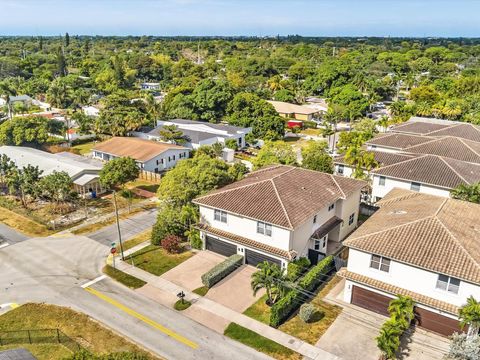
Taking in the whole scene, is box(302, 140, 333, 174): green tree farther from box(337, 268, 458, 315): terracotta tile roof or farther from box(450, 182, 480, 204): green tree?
box(337, 268, 458, 315): terracotta tile roof

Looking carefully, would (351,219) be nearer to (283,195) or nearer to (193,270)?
(283,195)

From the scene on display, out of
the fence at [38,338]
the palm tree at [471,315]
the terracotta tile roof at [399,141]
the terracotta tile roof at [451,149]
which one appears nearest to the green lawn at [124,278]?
the fence at [38,338]

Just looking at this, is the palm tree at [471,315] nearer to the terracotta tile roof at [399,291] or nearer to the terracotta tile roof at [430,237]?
the terracotta tile roof at [399,291]

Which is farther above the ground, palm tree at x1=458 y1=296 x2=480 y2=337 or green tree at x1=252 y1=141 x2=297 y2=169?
green tree at x1=252 y1=141 x2=297 y2=169

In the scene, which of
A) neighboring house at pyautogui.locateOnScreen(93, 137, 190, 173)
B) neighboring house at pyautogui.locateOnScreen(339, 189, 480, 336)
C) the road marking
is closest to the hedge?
neighboring house at pyautogui.locateOnScreen(339, 189, 480, 336)

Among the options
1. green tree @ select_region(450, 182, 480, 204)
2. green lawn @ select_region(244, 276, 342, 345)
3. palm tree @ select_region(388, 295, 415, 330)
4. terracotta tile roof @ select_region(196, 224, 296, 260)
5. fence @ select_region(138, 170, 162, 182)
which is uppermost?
green tree @ select_region(450, 182, 480, 204)

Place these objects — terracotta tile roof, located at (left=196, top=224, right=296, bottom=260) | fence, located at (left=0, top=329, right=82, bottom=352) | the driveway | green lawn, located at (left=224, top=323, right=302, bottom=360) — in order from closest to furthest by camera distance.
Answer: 1. green lawn, located at (left=224, top=323, right=302, bottom=360)
2. fence, located at (left=0, top=329, right=82, bottom=352)
3. terracotta tile roof, located at (left=196, top=224, right=296, bottom=260)
4. the driveway
